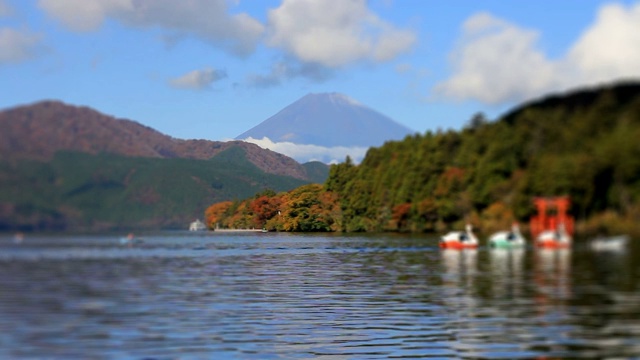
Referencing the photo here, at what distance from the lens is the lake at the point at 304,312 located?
19656 millimetres

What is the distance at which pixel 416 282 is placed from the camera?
45.7 m

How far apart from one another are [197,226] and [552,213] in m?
133

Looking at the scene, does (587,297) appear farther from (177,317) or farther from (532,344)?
(177,317)

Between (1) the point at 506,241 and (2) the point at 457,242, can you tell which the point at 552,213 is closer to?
(1) the point at 506,241

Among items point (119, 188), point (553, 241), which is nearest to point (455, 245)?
point (553, 241)

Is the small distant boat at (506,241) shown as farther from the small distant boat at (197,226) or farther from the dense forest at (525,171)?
the small distant boat at (197,226)

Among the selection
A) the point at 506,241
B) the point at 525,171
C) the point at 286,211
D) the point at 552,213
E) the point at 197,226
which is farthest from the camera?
the point at 525,171

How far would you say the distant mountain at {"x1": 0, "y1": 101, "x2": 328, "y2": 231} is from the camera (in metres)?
6.02

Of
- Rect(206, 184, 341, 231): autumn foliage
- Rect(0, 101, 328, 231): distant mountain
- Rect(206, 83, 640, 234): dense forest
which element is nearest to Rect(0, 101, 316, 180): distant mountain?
Rect(0, 101, 328, 231): distant mountain

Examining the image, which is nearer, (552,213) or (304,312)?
(304,312)

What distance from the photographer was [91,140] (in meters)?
7.02

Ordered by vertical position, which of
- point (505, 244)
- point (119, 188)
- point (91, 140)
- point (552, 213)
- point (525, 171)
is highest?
point (525, 171)

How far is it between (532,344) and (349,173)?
14294 millimetres

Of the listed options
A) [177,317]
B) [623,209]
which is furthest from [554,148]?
[177,317]
